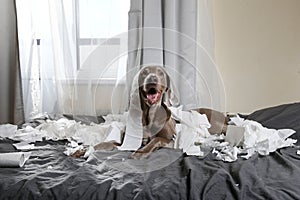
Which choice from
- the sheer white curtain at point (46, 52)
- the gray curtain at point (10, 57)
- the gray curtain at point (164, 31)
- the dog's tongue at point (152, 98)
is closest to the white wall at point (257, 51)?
the gray curtain at point (164, 31)

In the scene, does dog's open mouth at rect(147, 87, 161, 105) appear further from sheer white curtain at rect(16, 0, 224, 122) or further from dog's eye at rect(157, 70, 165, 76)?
sheer white curtain at rect(16, 0, 224, 122)

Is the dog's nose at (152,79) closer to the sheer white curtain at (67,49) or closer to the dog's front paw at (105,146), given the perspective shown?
the dog's front paw at (105,146)

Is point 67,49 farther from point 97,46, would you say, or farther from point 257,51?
point 257,51

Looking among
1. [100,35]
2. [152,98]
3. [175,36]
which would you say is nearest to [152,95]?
[152,98]

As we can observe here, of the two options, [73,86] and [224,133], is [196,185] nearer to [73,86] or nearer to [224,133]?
[224,133]

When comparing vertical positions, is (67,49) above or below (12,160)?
above

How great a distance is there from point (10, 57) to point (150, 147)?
75.2 inches

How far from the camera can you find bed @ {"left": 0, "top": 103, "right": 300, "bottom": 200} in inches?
49.0

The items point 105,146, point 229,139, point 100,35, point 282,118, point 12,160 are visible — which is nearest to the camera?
point 12,160

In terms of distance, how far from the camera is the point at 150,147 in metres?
1.72

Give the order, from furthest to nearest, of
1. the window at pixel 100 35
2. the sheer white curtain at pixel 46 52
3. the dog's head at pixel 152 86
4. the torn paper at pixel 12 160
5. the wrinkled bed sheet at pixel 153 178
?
the sheer white curtain at pixel 46 52
the window at pixel 100 35
the dog's head at pixel 152 86
the torn paper at pixel 12 160
the wrinkled bed sheet at pixel 153 178

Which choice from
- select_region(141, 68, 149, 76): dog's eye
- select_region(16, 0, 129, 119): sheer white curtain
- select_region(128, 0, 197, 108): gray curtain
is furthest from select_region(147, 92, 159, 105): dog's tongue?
select_region(16, 0, 129, 119): sheer white curtain

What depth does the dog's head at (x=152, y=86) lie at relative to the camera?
5.67ft

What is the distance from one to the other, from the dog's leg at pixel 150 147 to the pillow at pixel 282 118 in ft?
2.34
